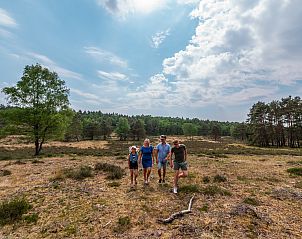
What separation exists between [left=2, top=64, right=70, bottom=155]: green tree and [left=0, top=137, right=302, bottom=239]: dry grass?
43.4 feet

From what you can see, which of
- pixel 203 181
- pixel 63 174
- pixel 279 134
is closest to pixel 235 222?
pixel 203 181

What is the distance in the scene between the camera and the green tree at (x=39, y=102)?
23.2 meters

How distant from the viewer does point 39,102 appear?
2409 centimetres

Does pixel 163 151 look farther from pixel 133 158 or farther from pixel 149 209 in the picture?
pixel 149 209

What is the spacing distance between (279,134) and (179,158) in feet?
199

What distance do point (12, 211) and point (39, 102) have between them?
19.2m

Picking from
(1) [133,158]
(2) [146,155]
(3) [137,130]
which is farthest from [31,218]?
(3) [137,130]

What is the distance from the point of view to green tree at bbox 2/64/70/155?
23.2 meters

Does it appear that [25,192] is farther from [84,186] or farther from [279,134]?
[279,134]

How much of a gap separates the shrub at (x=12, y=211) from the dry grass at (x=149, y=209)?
9.6 inches

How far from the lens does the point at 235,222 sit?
6.52 metres

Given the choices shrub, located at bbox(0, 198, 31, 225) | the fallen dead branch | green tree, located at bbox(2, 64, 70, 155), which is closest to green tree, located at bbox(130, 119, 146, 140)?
green tree, located at bbox(2, 64, 70, 155)

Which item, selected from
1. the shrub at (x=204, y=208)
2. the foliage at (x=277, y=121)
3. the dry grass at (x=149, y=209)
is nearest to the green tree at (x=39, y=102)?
the dry grass at (x=149, y=209)

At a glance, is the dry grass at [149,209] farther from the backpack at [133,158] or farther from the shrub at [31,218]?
the backpack at [133,158]
